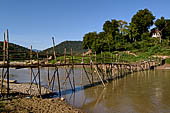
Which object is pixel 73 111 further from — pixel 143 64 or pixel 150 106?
pixel 143 64

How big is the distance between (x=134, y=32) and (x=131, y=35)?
4.15 feet

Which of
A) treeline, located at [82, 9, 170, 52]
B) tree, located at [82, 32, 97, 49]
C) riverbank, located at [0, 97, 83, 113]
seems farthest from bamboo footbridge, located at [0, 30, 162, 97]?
tree, located at [82, 32, 97, 49]

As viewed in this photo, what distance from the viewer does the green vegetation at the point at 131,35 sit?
4249 centimetres

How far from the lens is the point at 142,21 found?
4831 centimetres

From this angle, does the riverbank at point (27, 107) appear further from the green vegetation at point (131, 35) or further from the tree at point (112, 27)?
the tree at point (112, 27)

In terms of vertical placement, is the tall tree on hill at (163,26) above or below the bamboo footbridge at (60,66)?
above

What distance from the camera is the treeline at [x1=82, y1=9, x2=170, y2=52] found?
4472 centimetres

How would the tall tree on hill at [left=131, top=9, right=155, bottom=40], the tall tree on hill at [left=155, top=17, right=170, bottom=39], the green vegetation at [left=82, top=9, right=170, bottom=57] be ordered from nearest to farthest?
the green vegetation at [left=82, top=9, right=170, bottom=57] < the tall tree on hill at [left=155, top=17, right=170, bottom=39] < the tall tree on hill at [left=131, top=9, right=155, bottom=40]

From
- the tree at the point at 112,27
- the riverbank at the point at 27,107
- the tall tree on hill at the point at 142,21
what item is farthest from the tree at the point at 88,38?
the riverbank at the point at 27,107

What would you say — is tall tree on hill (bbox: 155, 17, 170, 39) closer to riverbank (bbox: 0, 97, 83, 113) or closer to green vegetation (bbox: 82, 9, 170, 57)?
green vegetation (bbox: 82, 9, 170, 57)

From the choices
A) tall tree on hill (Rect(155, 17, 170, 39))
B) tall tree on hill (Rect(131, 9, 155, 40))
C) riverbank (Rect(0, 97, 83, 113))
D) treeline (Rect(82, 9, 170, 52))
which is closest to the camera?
riverbank (Rect(0, 97, 83, 113))

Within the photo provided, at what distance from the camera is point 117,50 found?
43.0 metres

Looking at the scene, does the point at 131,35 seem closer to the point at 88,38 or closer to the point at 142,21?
the point at 142,21

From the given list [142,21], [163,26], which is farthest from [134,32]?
[163,26]
